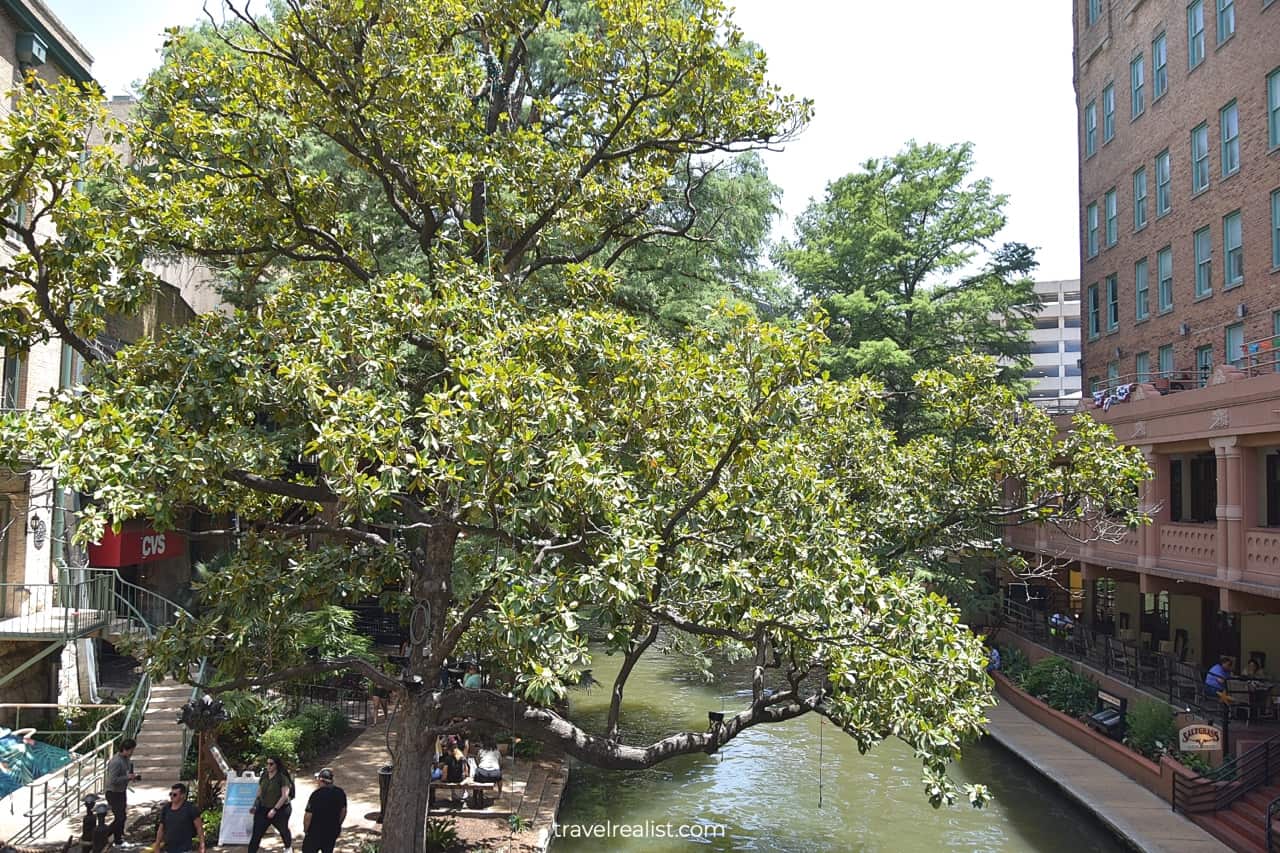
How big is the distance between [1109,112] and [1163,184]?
5389 mm

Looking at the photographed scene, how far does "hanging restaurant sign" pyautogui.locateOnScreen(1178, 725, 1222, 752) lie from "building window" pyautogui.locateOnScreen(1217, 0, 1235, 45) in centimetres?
1837

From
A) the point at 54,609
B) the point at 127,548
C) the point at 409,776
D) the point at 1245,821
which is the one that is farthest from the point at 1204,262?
the point at 54,609

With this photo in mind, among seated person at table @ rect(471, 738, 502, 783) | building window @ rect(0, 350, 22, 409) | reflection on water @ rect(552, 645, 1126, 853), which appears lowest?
reflection on water @ rect(552, 645, 1126, 853)

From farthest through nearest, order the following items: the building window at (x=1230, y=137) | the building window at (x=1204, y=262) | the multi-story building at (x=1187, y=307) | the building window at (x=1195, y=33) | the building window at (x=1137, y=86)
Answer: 1. the building window at (x=1137, y=86)
2. the building window at (x=1195, y=33)
3. the building window at (x=1204, y=262)
4. the building window at (x=1230, y=137)
5. the multi-story building at (x=1187, y=307)

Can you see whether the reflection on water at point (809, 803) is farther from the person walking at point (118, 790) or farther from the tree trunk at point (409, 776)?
the person walking at point (118, 790)

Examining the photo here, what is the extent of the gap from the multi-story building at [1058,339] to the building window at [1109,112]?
5926 centimetres

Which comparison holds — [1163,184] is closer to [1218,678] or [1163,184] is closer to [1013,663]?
[1013,663]

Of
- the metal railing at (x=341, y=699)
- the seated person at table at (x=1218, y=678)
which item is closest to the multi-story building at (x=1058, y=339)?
the seated person at table at (x=1218, y=678)

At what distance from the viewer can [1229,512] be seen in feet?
66.3

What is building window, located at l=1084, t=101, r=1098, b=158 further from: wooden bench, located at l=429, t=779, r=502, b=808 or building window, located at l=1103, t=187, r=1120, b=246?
wooden bench, located at l=429, t=779, r=502, b=808

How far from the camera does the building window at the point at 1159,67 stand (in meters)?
30.4

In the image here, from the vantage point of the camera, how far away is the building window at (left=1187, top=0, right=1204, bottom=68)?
93.0 ft

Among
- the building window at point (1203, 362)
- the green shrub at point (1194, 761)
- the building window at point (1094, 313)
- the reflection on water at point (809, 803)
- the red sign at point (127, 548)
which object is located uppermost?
the building window at point (1094, 313)
